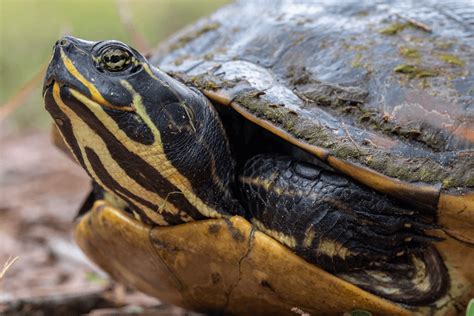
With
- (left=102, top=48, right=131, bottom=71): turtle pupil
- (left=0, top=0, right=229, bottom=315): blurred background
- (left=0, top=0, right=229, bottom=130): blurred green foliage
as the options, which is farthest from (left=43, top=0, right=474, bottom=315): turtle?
(left=0, top=0, right=229, bottom=130): blurred green foliage

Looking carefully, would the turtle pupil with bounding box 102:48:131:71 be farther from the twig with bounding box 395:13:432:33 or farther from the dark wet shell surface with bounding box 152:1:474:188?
the twig with bounding box 395:13:432:33

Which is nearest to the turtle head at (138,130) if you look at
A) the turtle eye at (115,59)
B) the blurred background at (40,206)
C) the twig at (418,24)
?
the turtle eye at (115,59)

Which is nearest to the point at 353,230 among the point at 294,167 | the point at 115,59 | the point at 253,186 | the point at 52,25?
the point at 294,167

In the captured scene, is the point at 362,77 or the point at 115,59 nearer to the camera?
the point at 115,59

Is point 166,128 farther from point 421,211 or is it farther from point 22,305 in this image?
point 22,305

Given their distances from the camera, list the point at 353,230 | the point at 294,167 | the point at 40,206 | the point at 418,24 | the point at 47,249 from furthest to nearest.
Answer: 1. the point at 40,206
2. the point at 47,249
3. the point at 418,24
4. the point at 294,167
5. the point at 353,230

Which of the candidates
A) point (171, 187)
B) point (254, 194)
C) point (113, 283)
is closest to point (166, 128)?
point (171, 187)

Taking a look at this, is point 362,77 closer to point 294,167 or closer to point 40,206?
point 294,167

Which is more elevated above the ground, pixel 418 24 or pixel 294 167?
pixel 418 24
